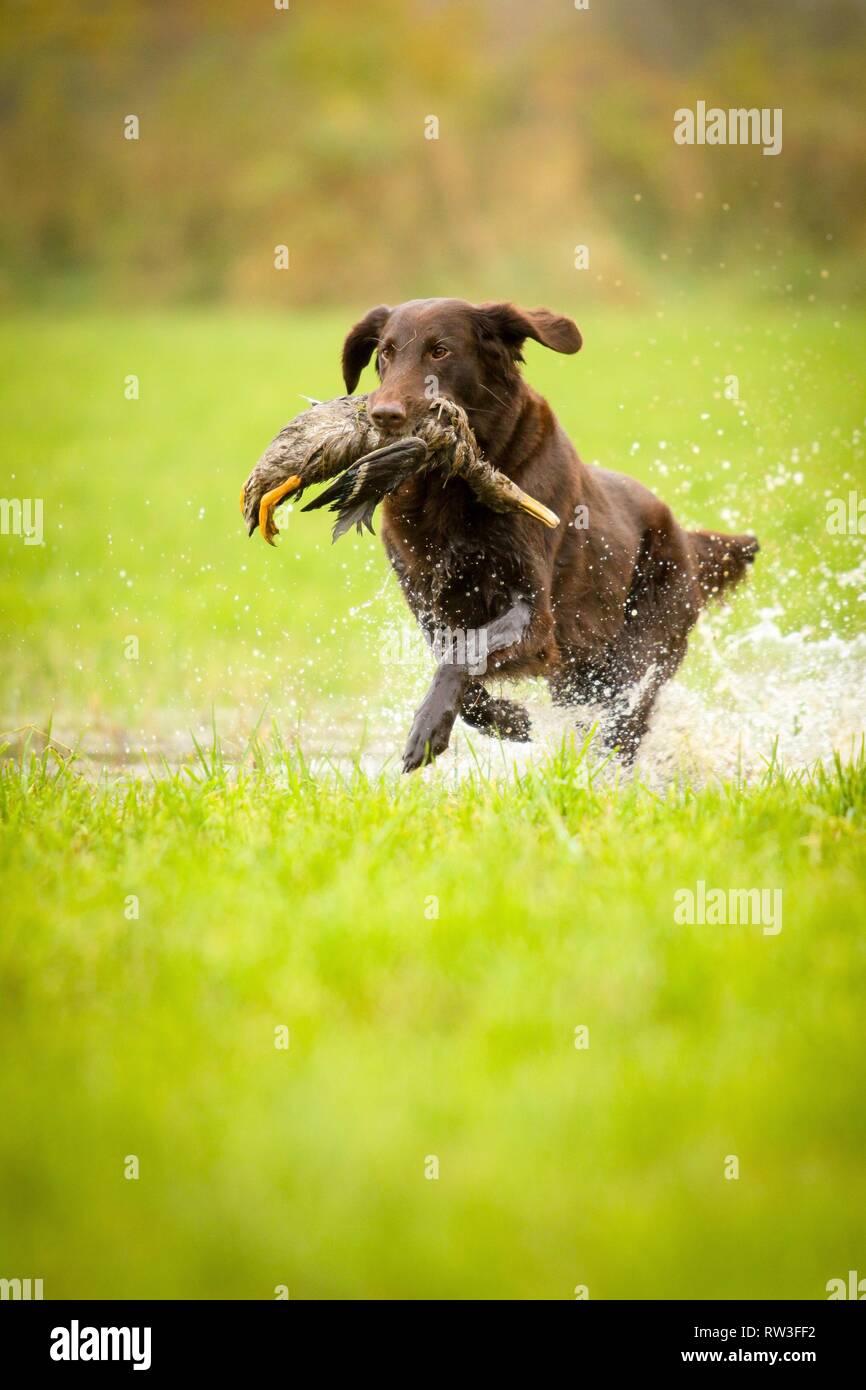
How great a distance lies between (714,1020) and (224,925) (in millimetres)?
844

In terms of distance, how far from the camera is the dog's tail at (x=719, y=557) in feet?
17.0

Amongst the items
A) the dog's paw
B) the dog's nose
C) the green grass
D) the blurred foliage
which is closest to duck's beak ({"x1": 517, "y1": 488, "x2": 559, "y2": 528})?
the dog's nose

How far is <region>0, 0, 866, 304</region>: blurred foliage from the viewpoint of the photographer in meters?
27.0

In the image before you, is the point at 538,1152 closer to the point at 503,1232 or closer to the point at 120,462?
the point at 503,1232

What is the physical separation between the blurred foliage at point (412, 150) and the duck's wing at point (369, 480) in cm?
2132

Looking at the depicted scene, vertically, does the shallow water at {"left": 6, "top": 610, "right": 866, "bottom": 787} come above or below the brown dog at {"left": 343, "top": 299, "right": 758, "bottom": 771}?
below

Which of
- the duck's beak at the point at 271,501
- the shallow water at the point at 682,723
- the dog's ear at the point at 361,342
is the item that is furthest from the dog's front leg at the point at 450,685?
the dog's ear at the point at 361,342

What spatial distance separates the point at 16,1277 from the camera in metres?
1.55

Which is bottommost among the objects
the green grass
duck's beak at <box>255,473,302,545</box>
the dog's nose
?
the green grass

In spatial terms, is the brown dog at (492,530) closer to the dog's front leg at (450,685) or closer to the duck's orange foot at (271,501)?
the dog's front leg at (450,685)

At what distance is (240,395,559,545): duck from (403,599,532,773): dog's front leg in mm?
463

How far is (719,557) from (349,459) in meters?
1.99

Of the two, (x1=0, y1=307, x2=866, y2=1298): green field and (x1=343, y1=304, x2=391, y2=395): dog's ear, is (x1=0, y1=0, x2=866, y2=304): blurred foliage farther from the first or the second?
(x1=0, y1=307, x2=866, y2=1298): green field

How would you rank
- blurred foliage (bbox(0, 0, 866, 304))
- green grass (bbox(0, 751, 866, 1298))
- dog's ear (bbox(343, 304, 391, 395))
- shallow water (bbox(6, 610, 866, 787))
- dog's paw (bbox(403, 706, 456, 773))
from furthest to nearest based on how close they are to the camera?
blurred foliage (bbox(0, 0, 866, 304)) → shallow water (bbox(6, 610, 866, 787)) → dog's ear (bbox(343, 304, 391, 395)) → dog's paw (bbox(403, 706, 456, 773)) → green grass (bbox(0, 751, 866, 1298))
